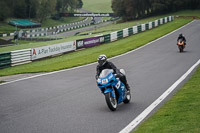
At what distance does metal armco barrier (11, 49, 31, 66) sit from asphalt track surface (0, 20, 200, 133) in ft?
26.7

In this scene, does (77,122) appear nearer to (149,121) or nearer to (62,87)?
(149,121)

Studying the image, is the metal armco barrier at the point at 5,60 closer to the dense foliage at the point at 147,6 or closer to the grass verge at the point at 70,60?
the grass verge at the point at 70,60

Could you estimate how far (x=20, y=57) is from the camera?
28891 mm

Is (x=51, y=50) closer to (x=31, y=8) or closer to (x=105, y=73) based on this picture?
(x=105, y=73)

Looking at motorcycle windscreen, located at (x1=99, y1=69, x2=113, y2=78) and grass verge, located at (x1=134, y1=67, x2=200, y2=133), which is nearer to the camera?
grass verge, located at (x1=134, y1=67, x2=200, y2=133)

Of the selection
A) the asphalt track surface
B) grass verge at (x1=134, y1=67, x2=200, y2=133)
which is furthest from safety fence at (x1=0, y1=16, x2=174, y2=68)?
grass verge at (x1=134, y1=67, x2=200, y2=133)

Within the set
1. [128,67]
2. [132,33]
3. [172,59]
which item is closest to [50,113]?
[128,67]

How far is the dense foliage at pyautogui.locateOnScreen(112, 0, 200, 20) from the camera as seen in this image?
299 ft

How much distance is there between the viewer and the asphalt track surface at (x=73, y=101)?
9320 millimetres

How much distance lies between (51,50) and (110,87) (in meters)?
22.3

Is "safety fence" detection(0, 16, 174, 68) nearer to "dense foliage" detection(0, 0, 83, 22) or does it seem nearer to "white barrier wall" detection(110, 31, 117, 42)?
"white barrier wall" detection(110, 31, 117, 42)

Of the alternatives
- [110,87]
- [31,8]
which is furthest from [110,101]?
[31,8]

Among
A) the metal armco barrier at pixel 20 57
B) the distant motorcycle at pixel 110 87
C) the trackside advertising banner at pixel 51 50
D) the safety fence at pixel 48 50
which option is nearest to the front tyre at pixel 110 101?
the distant motorcycle at pixel 110 87

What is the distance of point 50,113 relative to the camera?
10789 millimetres
